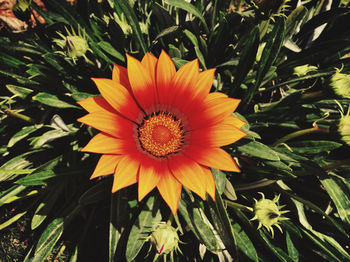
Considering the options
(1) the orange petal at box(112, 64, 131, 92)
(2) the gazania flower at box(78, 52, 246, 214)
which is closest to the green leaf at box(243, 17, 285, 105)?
(2) the gazania flower at box(78, 52, 246, 214)

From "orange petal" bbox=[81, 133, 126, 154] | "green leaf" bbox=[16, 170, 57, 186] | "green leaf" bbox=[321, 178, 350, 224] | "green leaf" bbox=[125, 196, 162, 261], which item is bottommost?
"green leaf" bbox=[125, 196, 162, 261]

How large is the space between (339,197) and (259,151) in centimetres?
45

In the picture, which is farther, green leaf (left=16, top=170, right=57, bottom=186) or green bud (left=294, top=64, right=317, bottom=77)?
green bud (left=294, top=64, right=317, bottom=77)

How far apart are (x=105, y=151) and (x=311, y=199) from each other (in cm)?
121

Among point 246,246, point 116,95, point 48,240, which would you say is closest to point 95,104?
point 116,95

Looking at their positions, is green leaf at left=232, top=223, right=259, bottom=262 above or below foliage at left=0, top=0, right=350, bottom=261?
below

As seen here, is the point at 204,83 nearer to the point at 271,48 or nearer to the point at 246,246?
the point at 271,48

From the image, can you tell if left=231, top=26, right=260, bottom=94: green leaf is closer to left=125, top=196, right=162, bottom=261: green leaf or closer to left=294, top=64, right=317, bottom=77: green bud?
left=294, top=64, right=317, bottom=77: green bud

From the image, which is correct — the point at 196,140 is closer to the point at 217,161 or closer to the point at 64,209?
the point at 217,161

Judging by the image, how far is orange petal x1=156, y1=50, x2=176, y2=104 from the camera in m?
0.79

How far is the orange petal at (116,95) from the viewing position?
0.72 meters

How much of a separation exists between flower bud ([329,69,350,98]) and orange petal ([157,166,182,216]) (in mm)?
726

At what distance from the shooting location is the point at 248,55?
1035 mm

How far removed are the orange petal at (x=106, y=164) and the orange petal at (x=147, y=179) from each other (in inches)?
3.2
